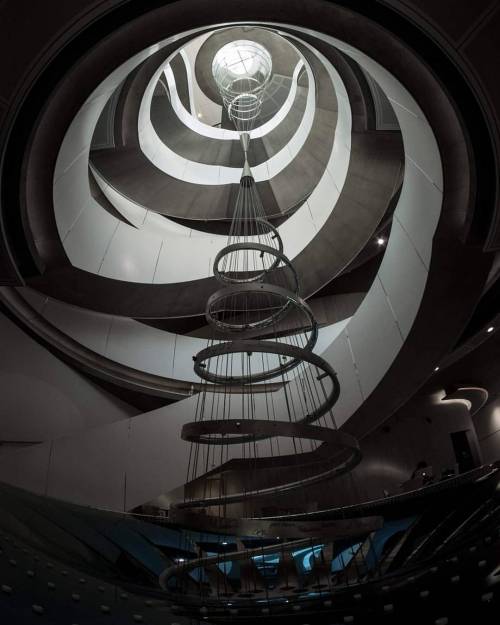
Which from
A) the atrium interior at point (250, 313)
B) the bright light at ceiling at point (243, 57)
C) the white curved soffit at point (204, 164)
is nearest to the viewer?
the atrium interior at point (250, 313)

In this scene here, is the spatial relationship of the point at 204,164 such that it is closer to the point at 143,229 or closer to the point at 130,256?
the point at 143,229

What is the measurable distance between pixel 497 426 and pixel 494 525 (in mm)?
12162

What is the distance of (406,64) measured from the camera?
6250 mm

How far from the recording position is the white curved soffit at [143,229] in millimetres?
10461

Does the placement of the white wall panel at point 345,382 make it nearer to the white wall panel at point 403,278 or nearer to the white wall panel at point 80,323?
the white wall panel at point 403,278

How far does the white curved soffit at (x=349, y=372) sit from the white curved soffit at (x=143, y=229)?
3646 mm

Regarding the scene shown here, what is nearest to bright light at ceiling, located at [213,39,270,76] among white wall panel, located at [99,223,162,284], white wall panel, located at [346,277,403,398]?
white wall panel, located at [99,223,162,284]

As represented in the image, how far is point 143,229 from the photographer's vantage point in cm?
1636

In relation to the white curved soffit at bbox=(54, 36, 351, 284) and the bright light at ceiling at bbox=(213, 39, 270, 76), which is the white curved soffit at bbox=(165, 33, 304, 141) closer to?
the bright light at ceiling at bbox=(213, 39, 270, 76)

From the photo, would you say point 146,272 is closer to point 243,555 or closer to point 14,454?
point 14,454

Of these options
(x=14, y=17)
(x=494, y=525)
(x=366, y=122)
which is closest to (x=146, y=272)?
(x=366, y=122)

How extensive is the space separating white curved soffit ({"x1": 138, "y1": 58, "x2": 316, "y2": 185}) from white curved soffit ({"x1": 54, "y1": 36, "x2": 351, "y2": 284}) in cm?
182

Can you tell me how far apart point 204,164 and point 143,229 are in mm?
4019

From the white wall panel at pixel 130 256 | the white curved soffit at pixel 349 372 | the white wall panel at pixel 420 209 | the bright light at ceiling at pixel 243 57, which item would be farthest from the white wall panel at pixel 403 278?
the bright light at ceiling at pixel 243 57
